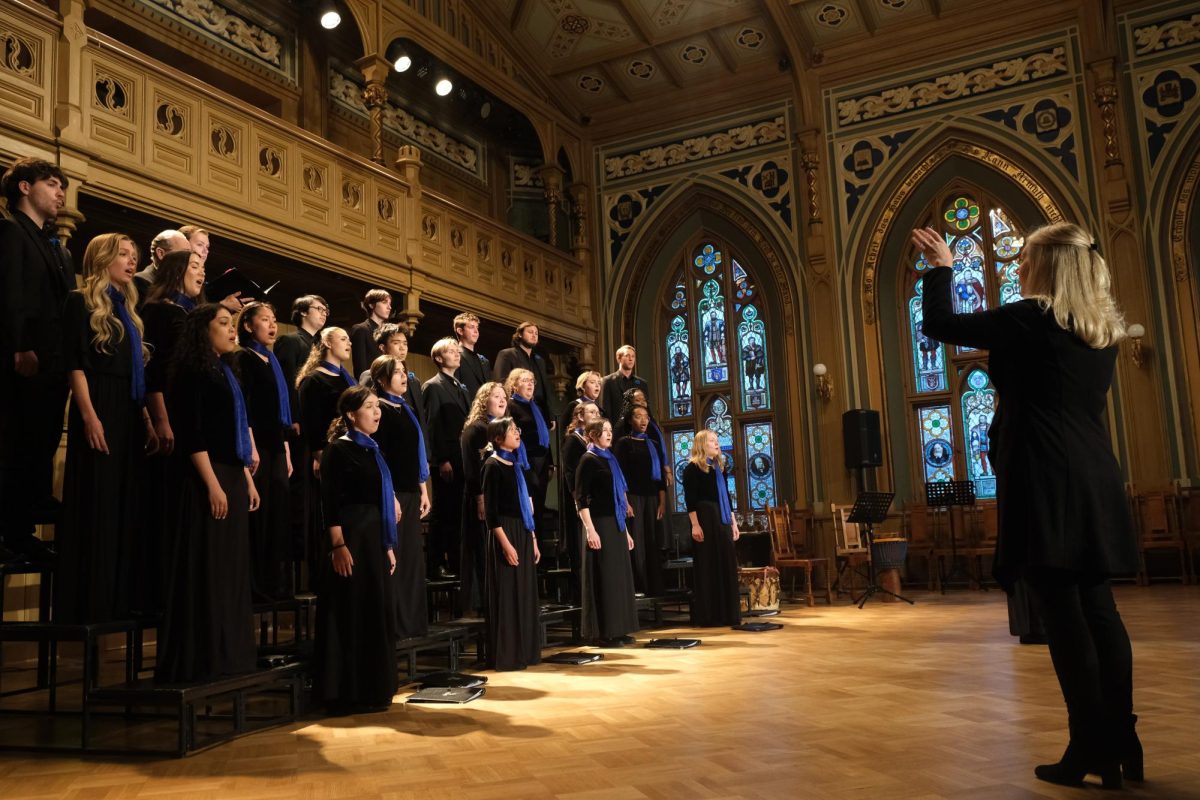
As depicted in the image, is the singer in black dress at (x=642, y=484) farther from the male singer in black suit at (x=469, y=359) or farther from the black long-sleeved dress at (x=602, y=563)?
the male singer in black suit at (x=469, y=359)

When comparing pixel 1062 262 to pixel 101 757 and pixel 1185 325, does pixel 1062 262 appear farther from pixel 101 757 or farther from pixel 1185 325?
pixel 1185 325

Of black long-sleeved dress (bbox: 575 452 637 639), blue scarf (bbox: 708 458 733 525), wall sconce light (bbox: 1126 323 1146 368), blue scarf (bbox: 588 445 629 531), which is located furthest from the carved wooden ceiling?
black long-sleeved dress (bbox: 575 452 637 639)

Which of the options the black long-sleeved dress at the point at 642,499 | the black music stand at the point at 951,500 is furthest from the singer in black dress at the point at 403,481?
the black music stand at the point at 951,500

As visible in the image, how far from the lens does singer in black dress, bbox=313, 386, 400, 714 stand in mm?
4234

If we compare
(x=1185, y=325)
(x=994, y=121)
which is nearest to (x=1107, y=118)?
(x=994, y=121)

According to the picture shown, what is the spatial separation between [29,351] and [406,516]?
194cm

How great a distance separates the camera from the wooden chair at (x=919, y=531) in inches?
437

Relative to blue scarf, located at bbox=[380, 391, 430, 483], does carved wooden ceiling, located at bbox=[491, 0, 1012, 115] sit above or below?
above

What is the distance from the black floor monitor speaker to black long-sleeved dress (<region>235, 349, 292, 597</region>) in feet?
25.5

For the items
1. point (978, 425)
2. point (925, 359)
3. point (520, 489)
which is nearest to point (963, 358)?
point (925, 359)

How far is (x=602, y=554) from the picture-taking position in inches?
254

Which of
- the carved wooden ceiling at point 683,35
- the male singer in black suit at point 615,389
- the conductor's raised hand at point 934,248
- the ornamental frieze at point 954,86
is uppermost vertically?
the carved wooden ceiling at point 683,35

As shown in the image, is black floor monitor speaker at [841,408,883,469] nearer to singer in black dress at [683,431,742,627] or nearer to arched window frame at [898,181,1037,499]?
arched window frame at [898,181,1037,499]

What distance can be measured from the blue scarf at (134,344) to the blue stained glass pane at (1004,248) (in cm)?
1006
